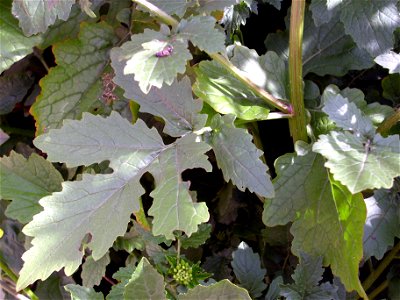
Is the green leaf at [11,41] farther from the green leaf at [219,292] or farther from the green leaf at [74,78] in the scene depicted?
the green leaf at [219,292]

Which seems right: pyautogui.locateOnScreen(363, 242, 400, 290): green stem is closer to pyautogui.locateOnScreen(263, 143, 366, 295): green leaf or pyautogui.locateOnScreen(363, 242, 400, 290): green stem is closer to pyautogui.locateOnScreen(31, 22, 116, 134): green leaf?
pyautogui.locateOnScreen(263, 143, 366, 295): green leaf

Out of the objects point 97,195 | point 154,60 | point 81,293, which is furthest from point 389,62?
point 81,293

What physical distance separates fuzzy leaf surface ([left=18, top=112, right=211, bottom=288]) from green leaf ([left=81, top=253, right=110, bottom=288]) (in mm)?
188

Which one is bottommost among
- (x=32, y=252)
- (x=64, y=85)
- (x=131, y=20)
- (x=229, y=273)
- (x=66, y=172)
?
(x=229, y=273)

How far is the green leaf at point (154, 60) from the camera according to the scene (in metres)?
0.78

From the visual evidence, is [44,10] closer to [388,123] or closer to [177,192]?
[177,192]

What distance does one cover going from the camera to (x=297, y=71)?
100cm

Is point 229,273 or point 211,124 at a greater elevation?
point 211,124

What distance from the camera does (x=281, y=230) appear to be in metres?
1.21

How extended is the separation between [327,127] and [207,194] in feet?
1.28

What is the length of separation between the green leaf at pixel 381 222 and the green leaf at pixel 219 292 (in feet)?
0.89

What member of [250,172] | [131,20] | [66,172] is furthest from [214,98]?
[66,172]

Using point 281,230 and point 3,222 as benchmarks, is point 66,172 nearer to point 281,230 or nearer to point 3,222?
point 3,222

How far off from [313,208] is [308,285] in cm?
15
